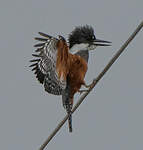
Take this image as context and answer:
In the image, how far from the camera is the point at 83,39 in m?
5.57

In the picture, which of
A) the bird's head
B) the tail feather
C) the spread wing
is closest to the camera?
the spread wing

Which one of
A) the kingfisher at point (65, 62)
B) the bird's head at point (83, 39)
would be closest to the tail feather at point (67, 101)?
the kingfisher at point (65, 62)

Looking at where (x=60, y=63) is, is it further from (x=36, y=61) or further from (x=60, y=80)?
(x=36, y=61)

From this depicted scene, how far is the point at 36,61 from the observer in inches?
211

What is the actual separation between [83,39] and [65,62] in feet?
3.42

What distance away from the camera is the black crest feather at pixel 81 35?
5.54 metres

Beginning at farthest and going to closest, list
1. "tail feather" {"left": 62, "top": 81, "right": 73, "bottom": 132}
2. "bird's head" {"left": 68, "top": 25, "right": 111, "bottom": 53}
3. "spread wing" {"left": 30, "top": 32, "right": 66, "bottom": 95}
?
"bird's head" {"left": 68, "top": 25, "right": 111, "bottom": 53}
"tail feather" {"left": 62, "top": 81, "right": 73, "bottom": 132}
"spread wing" {"left": 30, "top": 32, "right": 66, "bottom": 95}

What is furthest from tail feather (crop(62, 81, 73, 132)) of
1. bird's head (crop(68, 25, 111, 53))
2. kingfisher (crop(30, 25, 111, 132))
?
bird's head (crop(68, 25, 111, 53))

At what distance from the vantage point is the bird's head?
5.50m

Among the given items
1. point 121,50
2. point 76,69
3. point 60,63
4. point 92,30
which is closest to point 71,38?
point 92,30

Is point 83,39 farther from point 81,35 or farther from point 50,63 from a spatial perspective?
point 50,63

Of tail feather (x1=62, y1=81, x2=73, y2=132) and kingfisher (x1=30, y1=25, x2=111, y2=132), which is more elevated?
kingfisher (x1=30, y1=25, x2=111, y2=132)

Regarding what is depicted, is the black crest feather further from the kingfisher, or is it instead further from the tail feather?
the tail feather

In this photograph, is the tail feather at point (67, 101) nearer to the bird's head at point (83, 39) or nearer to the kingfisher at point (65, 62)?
the kingfisher at point (65, 62)
